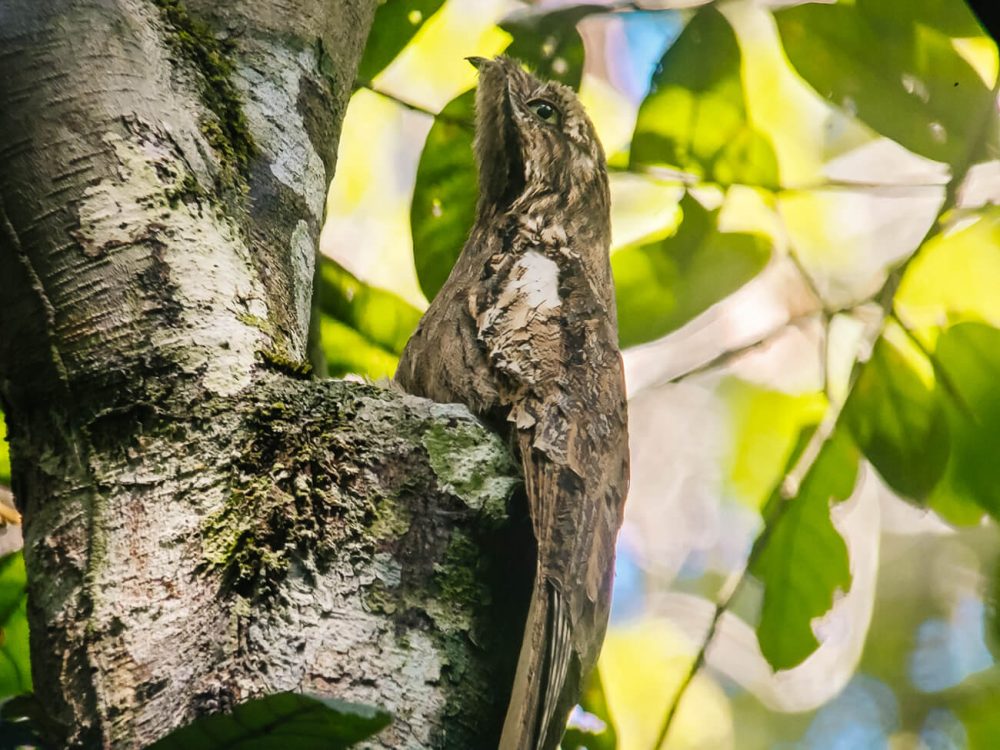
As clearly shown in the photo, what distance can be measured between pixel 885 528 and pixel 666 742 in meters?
1.41

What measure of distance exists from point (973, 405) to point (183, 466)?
6.35 feet

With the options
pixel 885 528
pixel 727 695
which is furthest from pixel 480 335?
pixel 727 695

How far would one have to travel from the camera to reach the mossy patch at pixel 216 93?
1.82m

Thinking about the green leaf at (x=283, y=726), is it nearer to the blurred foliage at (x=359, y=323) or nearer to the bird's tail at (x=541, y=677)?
the bird's tail at (x=541, y=677)

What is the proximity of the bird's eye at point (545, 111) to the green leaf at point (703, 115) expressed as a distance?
1.89 feet

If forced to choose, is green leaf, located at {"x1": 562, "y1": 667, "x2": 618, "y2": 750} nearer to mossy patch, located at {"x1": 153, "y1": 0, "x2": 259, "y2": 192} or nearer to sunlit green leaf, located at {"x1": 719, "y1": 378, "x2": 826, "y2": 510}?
sunlit green leaf, located at {"x1": 719, "y1": 378, "x2": 826, "y2": 510}

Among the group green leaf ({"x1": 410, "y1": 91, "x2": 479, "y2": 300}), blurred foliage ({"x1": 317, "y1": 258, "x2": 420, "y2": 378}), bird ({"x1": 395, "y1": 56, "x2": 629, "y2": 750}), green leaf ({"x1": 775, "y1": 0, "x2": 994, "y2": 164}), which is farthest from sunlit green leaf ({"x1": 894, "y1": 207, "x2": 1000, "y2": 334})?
blurred foliage ({"x1": 317, "y1": 258, "x2": 420, "y2": 378})

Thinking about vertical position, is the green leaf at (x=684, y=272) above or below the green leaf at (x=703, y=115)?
below

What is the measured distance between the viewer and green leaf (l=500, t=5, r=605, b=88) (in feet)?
10.0

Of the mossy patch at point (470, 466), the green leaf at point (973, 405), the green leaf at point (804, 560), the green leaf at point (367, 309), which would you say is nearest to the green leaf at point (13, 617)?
the green leaf at point (367, 309)

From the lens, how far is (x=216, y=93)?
1.89 meters

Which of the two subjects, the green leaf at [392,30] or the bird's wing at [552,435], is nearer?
the bird's wing at [552,435]

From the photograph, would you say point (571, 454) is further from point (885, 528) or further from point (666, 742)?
point (885, 528)

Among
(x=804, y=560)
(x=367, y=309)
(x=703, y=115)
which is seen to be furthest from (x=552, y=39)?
(x=804, y=560)
